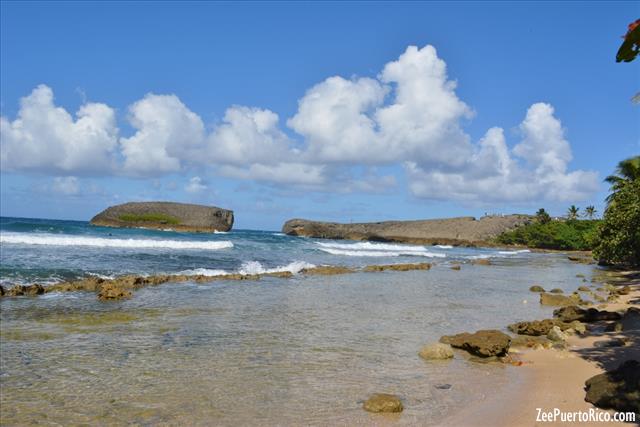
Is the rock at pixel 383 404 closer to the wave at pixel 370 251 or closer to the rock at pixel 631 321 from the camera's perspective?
the rock at pixel 631 321

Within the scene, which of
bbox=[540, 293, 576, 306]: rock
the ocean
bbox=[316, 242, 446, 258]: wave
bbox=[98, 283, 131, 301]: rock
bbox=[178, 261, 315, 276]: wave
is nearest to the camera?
the ocean

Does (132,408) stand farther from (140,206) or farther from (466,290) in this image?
(140,206)

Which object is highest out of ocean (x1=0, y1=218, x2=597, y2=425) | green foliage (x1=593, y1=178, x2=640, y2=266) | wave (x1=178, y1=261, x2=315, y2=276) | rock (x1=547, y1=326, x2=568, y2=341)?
green foliage (x1=593, y1=178, x2=640, y2=266)

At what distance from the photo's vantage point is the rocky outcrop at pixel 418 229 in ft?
355

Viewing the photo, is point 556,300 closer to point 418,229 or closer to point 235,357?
point 235,357

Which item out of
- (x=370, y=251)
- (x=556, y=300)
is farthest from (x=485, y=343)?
(x=370, y=251)

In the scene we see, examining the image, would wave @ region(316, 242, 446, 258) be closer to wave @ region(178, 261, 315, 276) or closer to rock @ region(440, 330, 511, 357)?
wave @ region(178, 261, 315, 276)

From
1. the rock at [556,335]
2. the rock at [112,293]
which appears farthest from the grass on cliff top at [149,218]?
the rock at [556,335]

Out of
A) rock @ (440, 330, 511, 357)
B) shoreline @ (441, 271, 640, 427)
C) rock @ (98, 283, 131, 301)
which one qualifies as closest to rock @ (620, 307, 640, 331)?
shoreline @ (441, 271, 640, 427)

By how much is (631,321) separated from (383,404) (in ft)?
27.5

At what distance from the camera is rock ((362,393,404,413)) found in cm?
576

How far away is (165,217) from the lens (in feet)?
304

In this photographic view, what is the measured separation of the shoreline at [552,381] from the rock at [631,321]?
0.48 m

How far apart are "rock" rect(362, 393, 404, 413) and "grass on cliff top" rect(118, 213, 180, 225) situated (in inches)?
3557
